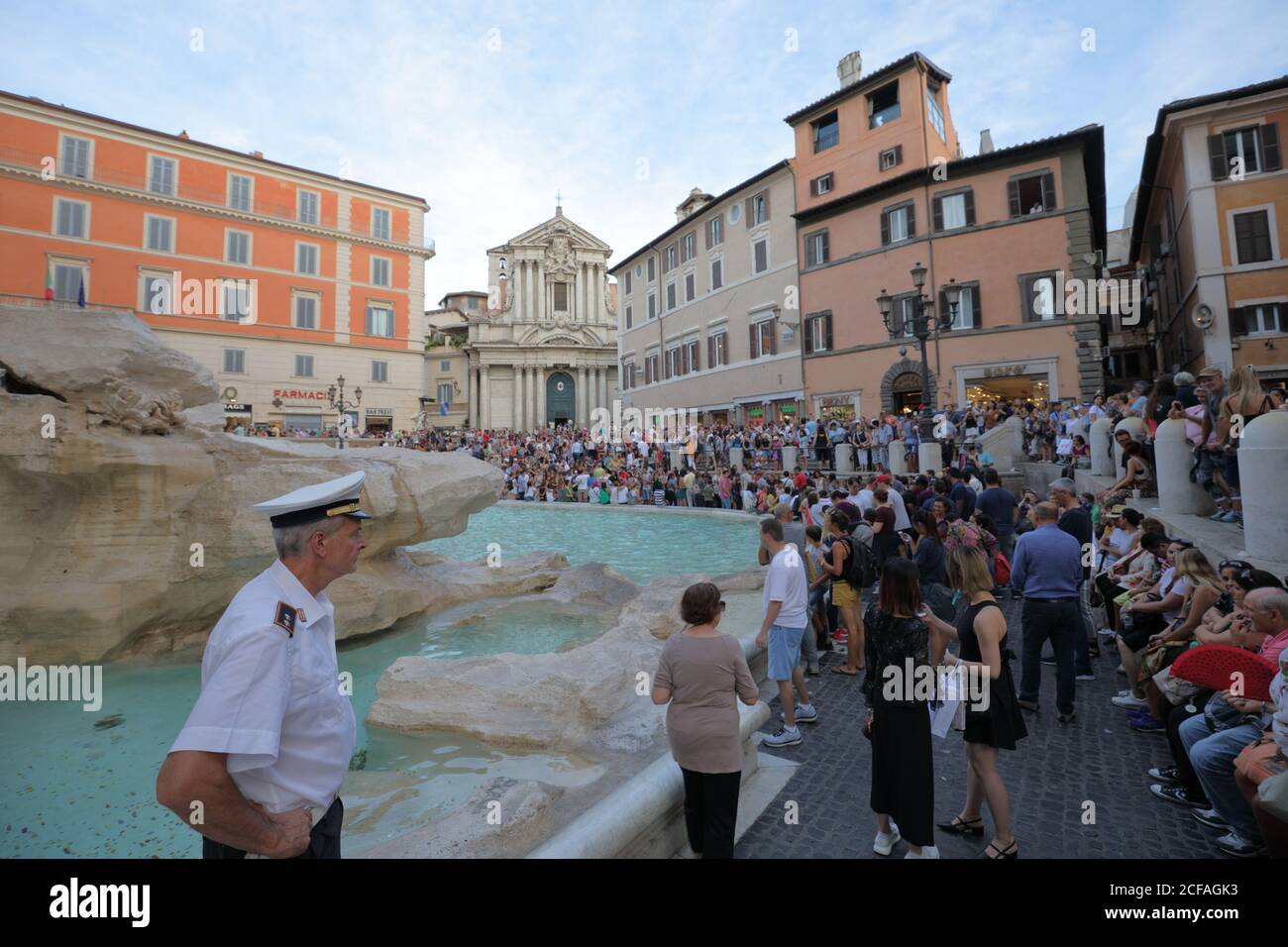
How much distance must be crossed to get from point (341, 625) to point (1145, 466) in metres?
11.1

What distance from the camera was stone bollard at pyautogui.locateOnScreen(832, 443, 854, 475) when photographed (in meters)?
18.6

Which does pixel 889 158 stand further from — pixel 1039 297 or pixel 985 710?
pixel 985 710

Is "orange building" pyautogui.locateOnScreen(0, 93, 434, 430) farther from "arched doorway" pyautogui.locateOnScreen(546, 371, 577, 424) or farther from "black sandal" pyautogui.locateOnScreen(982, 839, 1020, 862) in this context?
"black sandal" pyautogui.locateOnScreen(982, 839, 1020, 862)

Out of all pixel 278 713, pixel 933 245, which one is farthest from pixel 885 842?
pixel 933 245

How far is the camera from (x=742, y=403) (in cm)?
3134

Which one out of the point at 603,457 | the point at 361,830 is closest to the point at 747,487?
the point at 603,457

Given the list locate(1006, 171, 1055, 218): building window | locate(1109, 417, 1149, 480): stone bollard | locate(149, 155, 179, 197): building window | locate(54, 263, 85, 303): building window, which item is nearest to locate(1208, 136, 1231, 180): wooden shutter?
locate(1006, 171, 1055, 218): building window

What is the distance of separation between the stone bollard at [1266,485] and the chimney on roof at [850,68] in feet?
95.5

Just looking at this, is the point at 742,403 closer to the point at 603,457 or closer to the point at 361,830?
the point at 603,457

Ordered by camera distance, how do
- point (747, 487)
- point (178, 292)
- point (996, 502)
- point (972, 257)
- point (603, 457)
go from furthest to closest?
1. point (178, 292)
2. point (603, 457)
3. point (972, 257)
4. point (747, 487)
5. point (996, 502)

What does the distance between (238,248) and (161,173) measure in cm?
437

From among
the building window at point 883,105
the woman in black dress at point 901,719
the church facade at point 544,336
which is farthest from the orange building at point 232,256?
the woman in black dress at point 901,719

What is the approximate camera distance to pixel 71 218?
27812 mm

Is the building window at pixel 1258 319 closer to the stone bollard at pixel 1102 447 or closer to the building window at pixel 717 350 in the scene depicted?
the stone bollard at pixel 1102 447
